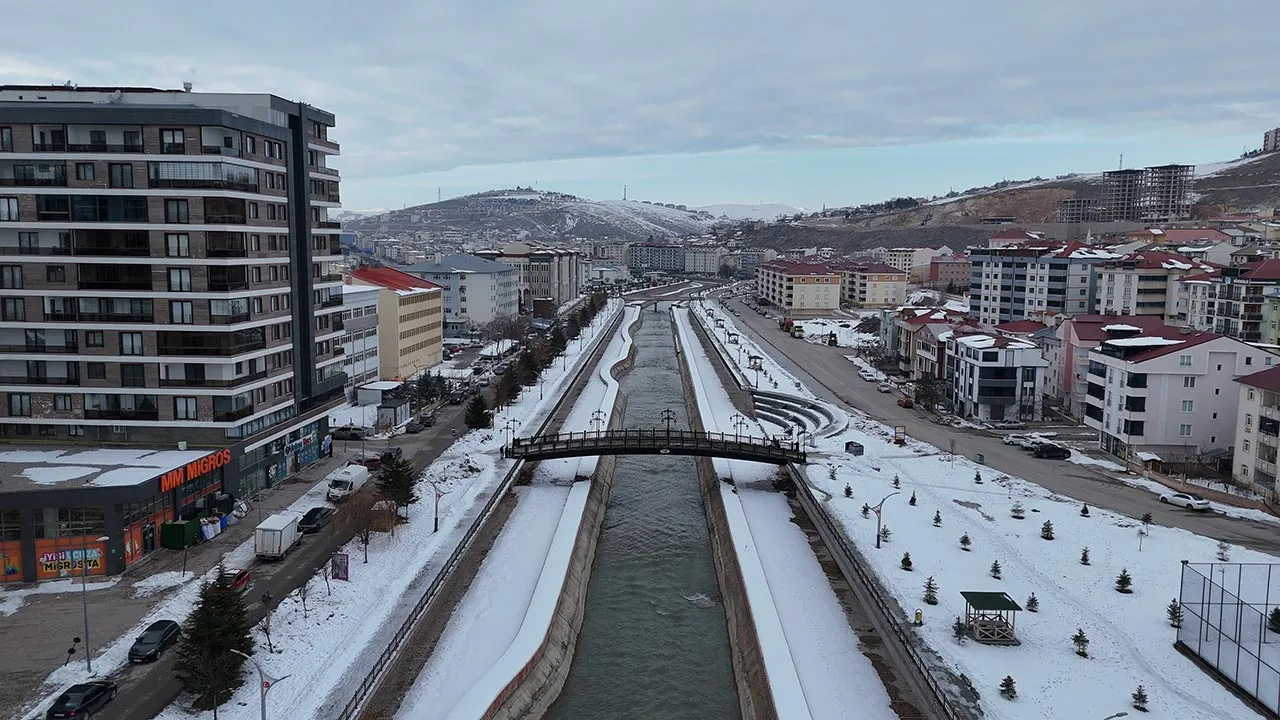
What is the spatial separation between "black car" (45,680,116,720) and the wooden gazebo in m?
23.4

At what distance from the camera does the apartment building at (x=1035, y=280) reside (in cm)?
8488

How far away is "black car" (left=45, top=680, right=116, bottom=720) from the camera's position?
2081cm

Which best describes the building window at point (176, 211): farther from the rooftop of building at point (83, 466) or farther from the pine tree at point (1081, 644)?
the pine tree at point (1081, 644)

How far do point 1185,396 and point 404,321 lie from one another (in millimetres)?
52937

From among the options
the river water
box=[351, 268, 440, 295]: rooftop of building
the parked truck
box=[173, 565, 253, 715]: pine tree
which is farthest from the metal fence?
box=[351, 268, 440, 295]: rooftop of building

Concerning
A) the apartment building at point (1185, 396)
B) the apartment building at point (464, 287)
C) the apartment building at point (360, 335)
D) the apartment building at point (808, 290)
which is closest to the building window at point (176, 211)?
the apartment building at point (360, 335)

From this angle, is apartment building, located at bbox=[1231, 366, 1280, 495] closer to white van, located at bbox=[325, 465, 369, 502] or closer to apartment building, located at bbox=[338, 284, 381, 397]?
white van, located at bbox=[325, 465, 369, 502]

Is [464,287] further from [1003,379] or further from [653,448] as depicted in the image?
[1003,379]

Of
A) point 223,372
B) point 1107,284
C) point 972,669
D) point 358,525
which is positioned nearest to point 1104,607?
point 972,669

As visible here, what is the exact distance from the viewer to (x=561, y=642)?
1104 inches

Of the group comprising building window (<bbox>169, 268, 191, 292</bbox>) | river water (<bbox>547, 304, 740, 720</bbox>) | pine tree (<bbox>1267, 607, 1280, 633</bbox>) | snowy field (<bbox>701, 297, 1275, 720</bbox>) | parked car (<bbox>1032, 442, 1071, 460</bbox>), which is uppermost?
building window (<bbox>169, 268, 191, 292</bbox>)

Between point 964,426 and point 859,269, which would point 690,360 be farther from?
point 859,269

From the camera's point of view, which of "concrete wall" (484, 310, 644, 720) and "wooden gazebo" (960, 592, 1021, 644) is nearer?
"concrete wall" (484, 310, 644, 720)

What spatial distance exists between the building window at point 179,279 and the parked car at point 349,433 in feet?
53.2
